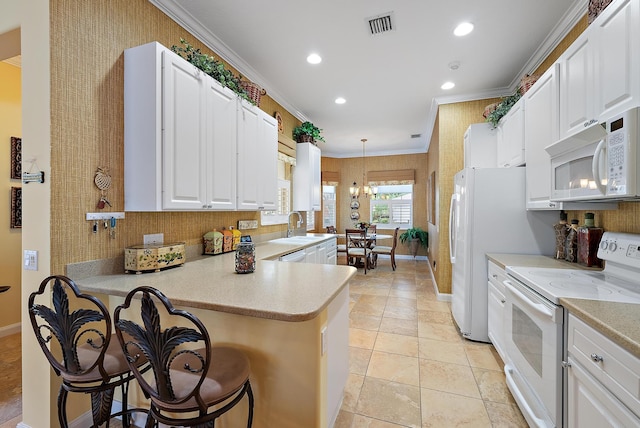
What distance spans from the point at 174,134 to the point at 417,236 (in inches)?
253

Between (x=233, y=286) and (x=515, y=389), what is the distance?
1973 millimetres

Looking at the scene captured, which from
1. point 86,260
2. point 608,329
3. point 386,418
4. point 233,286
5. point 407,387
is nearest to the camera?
point 608,329

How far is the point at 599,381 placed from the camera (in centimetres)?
108

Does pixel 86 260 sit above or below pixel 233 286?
above

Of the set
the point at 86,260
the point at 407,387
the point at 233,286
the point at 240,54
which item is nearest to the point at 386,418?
the point at 407,387

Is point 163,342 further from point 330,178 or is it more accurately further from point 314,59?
point 330,178

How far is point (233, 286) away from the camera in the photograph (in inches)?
58.8

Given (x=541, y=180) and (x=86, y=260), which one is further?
(x=541, y=180)

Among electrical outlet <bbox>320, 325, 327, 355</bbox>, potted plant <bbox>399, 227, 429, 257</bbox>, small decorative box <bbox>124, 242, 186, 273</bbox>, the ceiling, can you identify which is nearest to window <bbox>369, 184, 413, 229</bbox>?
potted plant <bbox>399, 227, 429, 257</bbox>

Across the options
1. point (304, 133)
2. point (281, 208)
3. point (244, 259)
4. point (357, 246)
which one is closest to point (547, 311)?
point (244, 259)

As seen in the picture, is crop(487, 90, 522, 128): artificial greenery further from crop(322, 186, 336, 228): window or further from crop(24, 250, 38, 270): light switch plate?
crop(322, 186, 336, 228): window

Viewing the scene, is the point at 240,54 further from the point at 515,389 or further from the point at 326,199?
the point at 326,199

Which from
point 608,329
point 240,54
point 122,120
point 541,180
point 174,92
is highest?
point 240,54

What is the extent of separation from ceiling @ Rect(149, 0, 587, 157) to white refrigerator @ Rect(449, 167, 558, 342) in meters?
1.27
